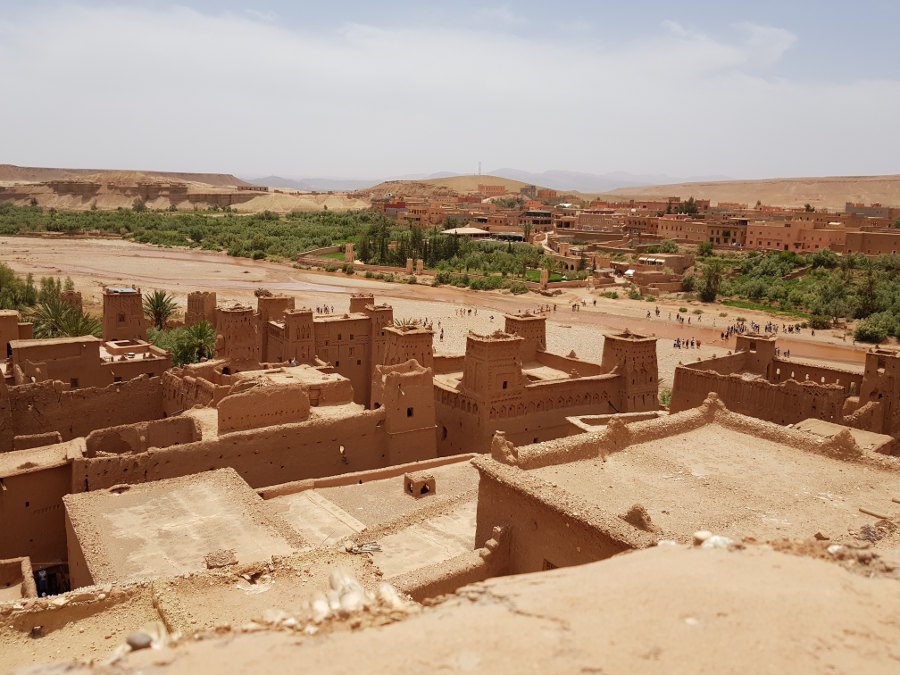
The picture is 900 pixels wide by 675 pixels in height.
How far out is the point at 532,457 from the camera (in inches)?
446

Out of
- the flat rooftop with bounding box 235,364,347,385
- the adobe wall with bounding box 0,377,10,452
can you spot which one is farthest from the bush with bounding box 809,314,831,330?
the adobe wall with bounding box 0,377,10,452

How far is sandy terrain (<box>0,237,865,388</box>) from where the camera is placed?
42531 millimetres

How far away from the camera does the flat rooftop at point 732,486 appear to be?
9.84 meters

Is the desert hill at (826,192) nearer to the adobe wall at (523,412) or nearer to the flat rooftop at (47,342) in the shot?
the adobe wall at (523,412)

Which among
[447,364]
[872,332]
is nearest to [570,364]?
[447,364]

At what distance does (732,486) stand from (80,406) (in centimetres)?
1399

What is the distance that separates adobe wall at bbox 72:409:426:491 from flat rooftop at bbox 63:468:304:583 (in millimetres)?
631

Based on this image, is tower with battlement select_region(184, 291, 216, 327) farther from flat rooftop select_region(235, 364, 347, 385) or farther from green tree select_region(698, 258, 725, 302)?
green tree select_region(698, 258, 725, 302)

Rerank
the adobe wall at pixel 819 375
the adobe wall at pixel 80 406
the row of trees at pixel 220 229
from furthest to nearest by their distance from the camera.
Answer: the row of trees at pixel 220 229 < the adobe wall at pixel 819 375 < the adobe wall at pixel 80 406

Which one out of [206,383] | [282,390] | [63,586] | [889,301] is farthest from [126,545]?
[889,301]

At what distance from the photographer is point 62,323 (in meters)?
26.1

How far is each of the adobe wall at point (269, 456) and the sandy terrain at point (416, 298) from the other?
1794 centimetres

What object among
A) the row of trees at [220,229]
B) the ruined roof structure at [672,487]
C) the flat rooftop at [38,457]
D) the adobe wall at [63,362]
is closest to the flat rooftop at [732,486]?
the ruined roof structure at [672,487]

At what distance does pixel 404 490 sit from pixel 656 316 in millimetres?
40065
